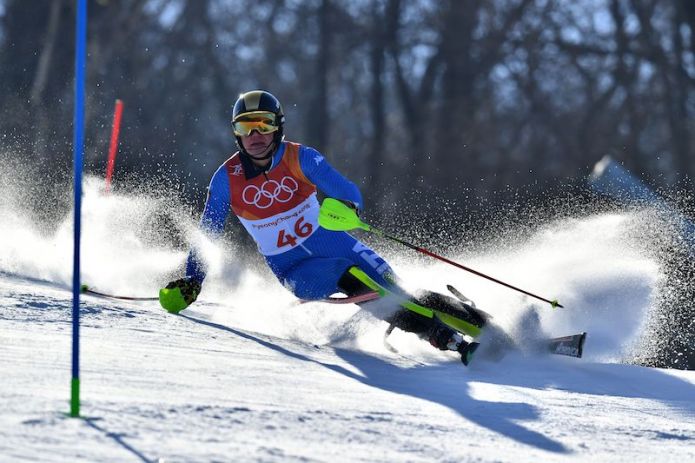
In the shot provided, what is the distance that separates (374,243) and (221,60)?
1701 cm

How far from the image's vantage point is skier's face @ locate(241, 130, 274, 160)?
240 inches

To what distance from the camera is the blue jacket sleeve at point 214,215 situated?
622 cm

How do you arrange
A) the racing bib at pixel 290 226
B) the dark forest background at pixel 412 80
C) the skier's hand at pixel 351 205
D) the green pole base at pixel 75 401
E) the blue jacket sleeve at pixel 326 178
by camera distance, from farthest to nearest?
the dark forest background at pixel 412 80 < the racing bib at pixel 290 226 < the blue jacket sleeve at pixel 326 178 < the skier's hand at pixel 351 205 < the green pole base at pixel 75 401

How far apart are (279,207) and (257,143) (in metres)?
0.37

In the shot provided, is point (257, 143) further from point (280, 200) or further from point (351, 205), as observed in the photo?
point (351, 205)

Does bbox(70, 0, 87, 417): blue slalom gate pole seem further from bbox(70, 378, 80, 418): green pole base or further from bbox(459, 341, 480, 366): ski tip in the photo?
bbox(459, 341, 480, 366): ski tip

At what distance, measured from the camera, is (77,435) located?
309 cm

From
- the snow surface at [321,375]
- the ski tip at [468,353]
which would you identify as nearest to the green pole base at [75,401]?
the snow surface at [321,375]

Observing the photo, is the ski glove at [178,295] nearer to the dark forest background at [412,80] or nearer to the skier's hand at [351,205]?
the skier's hand at [351,205]

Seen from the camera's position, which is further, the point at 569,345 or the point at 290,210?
the point at 290,210

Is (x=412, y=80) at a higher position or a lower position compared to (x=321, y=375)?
higher

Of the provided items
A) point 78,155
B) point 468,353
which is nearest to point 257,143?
point 468,353

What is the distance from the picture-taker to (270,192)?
20.2ft

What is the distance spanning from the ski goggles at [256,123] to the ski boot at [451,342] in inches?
55.3
